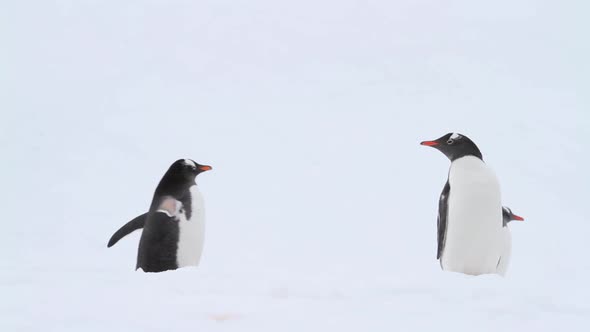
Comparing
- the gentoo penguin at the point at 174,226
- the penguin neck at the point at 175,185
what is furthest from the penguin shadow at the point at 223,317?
the penguin neck at the point at 175,185

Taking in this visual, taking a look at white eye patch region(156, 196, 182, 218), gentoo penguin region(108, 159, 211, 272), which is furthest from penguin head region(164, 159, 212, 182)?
white eye patch region(156, 196, 182, 218)

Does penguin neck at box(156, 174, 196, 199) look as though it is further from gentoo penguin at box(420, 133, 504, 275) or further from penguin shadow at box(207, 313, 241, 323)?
penguin shadow at box(207, 313, 241, 323)

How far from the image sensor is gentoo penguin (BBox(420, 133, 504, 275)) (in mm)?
2957

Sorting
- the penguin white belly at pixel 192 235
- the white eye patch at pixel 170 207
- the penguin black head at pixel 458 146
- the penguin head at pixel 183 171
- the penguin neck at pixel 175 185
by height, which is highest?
the penguin black head at pixel 458 146

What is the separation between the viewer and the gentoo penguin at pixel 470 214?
296 cm

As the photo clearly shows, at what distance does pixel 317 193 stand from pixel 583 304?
24.6 ft

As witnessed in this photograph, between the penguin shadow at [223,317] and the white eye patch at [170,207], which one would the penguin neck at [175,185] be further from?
the penguin shadow at [223,317]

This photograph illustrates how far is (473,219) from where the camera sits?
2971 mm

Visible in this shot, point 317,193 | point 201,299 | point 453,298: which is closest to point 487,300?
point 453,298

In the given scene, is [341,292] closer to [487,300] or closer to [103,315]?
[487,300]

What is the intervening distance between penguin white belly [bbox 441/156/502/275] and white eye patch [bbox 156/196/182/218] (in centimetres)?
118

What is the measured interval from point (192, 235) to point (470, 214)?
120 centimetres

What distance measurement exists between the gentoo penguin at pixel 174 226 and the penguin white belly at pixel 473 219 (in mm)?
1108

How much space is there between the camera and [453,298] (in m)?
2.06
